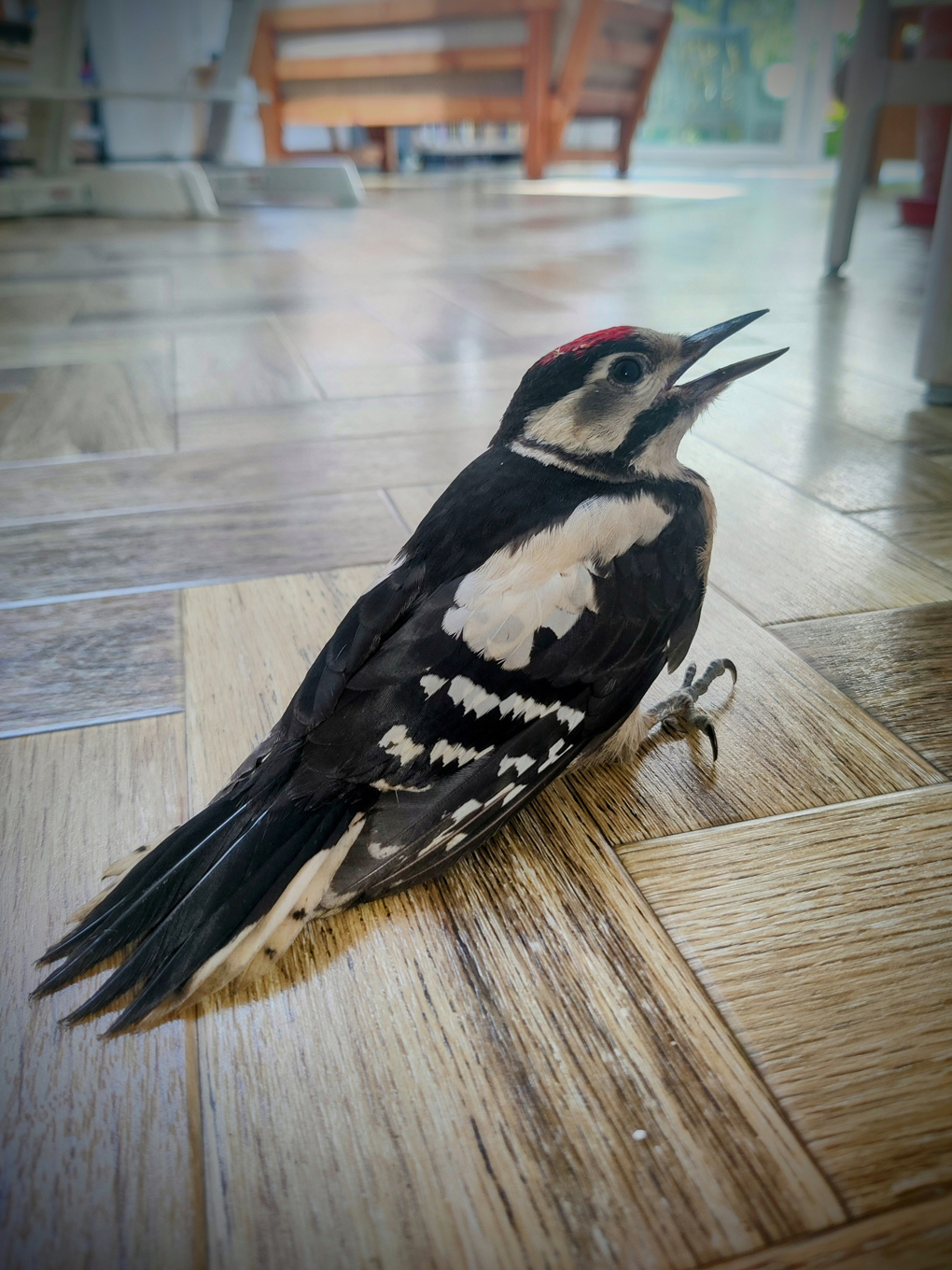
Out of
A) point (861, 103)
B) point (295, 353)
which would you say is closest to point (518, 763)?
point (295, 353)

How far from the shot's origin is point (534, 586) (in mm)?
631

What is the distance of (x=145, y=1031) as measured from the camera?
559mm

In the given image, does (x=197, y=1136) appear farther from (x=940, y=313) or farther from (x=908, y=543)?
(x=940, y=313)

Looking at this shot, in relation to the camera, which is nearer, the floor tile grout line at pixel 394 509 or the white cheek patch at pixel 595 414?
the white cheek patch at pixel 595 414

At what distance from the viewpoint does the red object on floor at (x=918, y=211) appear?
3.93 m

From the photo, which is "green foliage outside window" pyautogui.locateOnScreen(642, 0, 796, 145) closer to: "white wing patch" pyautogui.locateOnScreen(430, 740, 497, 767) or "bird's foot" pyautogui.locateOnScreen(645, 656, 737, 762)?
"bird's foot" pyautogui.locateOnScreen(645, 656, 737, 762)

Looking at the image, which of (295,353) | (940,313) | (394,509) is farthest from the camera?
(295,353)

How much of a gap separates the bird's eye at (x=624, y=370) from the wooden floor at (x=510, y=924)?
0.96ft

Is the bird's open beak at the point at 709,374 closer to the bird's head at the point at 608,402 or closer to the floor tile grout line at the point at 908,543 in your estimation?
the bird's head at the point at 608,402

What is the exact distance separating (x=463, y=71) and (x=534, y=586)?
20.7ft

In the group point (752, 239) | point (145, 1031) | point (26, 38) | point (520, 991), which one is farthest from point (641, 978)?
point (26, 38)

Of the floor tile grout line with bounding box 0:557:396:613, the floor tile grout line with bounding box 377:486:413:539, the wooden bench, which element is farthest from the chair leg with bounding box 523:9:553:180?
the floor tile grout line with bounding box 0:557:396:613

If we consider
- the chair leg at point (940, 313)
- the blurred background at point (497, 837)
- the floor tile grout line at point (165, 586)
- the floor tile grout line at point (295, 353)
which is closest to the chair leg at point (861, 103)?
the blurred background at point (497, 837)

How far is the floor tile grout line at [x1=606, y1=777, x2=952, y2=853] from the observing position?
27.6 inches
